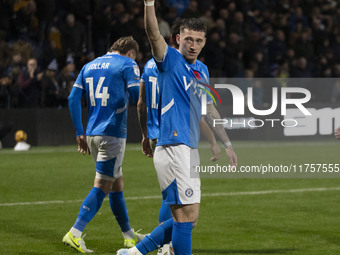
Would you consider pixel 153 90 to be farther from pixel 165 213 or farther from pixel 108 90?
pixel 165 213

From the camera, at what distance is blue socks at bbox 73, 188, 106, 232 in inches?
294

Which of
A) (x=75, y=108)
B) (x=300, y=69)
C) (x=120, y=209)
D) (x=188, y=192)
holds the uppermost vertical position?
(x=75, y=108)

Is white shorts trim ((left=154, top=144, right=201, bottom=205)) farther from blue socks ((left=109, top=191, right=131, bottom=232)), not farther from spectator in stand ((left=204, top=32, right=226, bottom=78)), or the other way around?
spectator in stand ((left=204, top=32, right=226, bottom=78))

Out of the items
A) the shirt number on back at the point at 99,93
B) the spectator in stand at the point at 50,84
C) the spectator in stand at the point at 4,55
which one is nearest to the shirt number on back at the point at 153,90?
the shirt number on back at the point at 99,93

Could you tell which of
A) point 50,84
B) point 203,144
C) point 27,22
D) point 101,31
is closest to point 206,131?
point 203,144

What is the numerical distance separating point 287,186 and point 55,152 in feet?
22.5

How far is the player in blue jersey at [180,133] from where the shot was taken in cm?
578

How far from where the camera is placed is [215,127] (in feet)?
21.4

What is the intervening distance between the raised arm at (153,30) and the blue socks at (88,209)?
2.37m

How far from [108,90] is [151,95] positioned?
3.01ft

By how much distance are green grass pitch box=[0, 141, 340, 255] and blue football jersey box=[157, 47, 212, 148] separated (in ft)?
6.34

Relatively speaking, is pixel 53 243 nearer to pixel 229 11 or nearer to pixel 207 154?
pixel 207 154

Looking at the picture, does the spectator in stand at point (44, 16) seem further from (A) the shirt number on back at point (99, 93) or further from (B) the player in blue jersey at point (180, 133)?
(B) the player in blue jersey at point (180, 133)

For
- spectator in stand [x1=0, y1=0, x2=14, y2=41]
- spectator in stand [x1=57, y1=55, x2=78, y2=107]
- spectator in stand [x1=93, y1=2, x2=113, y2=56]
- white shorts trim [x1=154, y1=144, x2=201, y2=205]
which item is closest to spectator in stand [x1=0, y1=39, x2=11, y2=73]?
spectator in stand [x1=0, y1=0, x2=14, y2=41]
